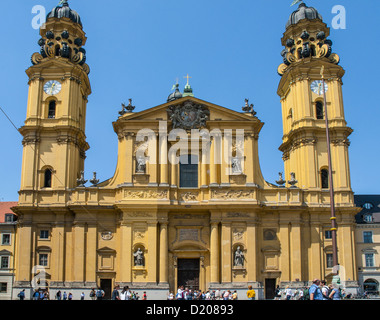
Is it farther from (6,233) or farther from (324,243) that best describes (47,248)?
(324,243)

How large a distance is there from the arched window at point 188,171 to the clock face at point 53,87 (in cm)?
1222

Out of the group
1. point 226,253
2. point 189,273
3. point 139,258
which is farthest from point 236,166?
point 139,258

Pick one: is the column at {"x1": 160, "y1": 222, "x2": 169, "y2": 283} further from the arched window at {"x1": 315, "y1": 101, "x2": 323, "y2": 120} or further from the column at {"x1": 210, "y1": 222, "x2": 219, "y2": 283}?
the arched window at {"x1": 315, "y1": 101, "x2": 323, "y2": 120}

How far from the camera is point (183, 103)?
4188 cm

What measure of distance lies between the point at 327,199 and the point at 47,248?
893 inches

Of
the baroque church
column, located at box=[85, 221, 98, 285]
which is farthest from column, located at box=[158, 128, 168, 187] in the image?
column, located at box=[85, 221, 98, 285]

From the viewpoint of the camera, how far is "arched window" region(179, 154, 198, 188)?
41.0m

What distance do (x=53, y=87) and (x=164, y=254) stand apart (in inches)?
673

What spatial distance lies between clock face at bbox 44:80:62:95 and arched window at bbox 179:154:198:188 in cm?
1222

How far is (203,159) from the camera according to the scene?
4091cm
